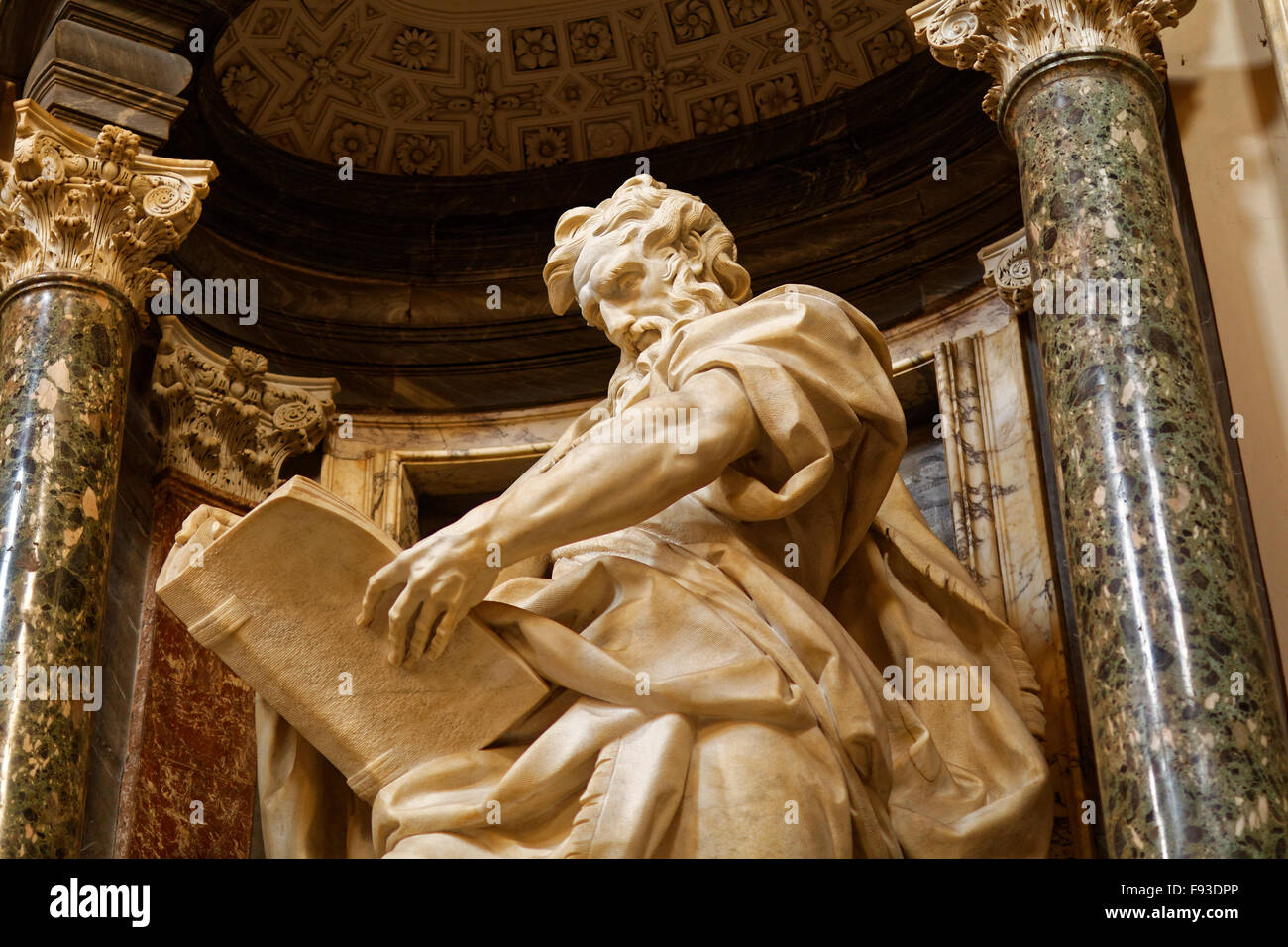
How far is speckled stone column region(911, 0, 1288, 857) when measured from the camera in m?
4.35

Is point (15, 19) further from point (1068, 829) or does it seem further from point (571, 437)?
point (1068, 829)

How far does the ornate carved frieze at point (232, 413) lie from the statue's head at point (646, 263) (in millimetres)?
1618

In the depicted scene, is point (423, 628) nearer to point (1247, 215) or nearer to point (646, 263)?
point (646, 263)

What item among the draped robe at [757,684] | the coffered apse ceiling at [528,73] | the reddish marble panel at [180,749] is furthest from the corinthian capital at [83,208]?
the draped robe at [757,684]

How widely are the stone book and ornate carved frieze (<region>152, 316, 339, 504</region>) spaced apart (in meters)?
2.22

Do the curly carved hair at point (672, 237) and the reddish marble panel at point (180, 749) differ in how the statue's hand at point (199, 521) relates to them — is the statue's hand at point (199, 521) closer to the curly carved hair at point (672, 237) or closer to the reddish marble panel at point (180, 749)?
the curly carved hair at point (672, 237)

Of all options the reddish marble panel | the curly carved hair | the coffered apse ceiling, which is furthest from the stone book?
the coffered apse ceiling

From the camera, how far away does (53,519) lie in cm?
565

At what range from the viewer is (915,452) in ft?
23.3

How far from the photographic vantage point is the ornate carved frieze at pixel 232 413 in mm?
6730

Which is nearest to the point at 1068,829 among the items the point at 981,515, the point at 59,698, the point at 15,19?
the point at 981,515

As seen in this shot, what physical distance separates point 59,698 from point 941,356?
3083mm

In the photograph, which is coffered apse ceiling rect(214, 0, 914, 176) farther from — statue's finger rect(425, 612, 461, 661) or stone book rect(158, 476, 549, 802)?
statue's finger rect(425, 612, 461, 661)
